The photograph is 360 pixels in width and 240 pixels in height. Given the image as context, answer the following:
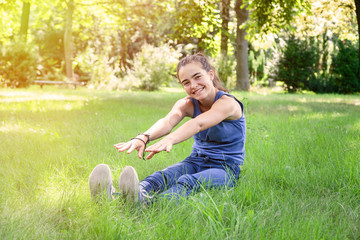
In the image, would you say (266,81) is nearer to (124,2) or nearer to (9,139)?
(124,2)

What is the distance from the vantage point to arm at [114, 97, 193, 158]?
2.73 meters

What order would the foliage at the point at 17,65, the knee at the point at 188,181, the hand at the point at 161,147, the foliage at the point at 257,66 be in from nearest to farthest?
the hand at the point at 161,147
the knee at the point at 188,181
the foliage at the point at 17,65
the foliage at the point at 257,66

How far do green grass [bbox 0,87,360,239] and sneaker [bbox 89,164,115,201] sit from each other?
0.27ft

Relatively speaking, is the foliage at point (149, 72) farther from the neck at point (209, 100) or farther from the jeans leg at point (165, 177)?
the jeans leg at point (165, 177)

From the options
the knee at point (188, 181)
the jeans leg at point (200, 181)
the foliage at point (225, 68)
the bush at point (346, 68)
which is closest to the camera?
the jeans leg at point (200, 181)

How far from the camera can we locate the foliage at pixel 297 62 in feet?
66.6

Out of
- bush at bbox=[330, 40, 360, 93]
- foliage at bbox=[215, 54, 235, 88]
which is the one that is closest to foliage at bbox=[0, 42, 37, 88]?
foliage at bbox=[215, 54, 235, 88]

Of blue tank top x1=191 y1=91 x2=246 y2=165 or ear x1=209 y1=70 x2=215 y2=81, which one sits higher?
ear x1=209 y1=70 x2=215 y2=81

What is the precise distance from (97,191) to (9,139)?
3177 mm

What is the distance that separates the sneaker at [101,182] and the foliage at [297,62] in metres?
18.7

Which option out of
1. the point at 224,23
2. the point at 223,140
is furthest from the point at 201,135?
the point at 224,23

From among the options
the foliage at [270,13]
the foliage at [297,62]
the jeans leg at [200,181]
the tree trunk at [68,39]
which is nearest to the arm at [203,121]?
the jeans leg at [200,181]

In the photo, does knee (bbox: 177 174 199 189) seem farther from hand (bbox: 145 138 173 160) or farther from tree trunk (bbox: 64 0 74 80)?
tree trunk (bbox: 64 0 74 80)

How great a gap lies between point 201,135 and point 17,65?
16908mm
